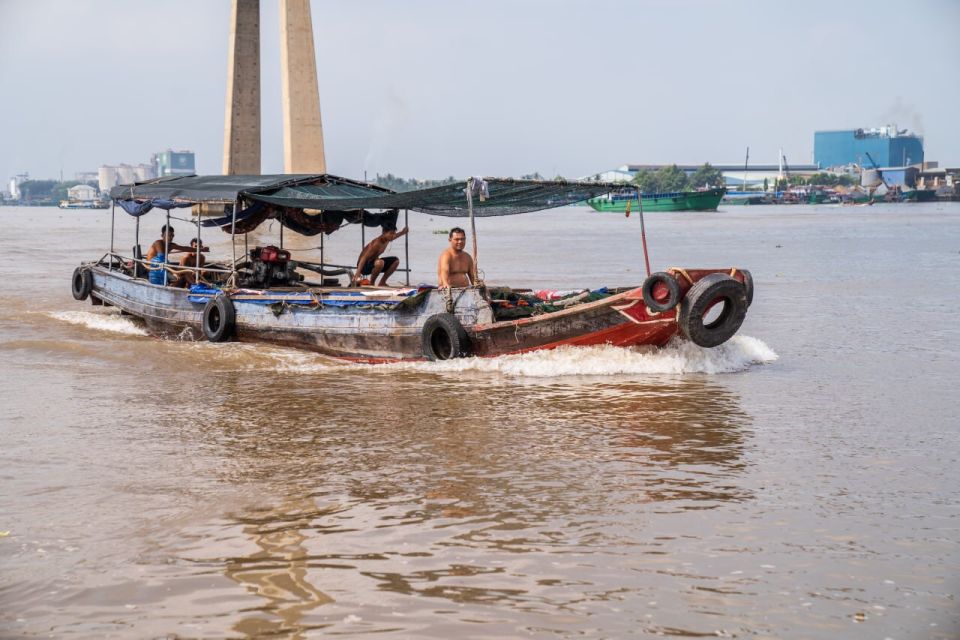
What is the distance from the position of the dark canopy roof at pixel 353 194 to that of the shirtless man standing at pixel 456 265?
1.60 ft

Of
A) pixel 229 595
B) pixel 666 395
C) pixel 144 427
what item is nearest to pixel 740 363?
pixel 666 395

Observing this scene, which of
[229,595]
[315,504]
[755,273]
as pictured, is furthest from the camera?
[755,273]

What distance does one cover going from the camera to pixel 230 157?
41.7 meters

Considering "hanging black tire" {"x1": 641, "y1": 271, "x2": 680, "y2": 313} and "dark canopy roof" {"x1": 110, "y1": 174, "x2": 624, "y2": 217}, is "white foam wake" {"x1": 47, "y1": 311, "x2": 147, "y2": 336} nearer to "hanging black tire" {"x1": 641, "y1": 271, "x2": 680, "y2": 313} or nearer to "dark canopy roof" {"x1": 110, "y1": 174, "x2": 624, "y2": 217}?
"dark canopy roof" {"x1": 110, "y1": 174, "x2": 624, "y2": 217}

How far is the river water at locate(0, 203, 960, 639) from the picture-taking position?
4.98 m

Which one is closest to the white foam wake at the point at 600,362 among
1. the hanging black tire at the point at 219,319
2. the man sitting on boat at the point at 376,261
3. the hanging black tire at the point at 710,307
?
the hanging black tire at the point at 710,307

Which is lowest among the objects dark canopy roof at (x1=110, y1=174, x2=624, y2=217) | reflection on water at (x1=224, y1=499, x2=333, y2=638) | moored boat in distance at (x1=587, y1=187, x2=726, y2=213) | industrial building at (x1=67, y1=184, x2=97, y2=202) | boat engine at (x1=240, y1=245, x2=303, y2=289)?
reflection on water at (x1=224, y1=499, x2=333, y2=638)

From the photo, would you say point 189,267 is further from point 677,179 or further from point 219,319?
point 677,179

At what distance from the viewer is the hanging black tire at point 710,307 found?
10500 mm

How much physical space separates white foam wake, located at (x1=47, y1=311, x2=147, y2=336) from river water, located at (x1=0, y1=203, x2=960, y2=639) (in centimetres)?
214

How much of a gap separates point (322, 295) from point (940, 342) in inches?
317

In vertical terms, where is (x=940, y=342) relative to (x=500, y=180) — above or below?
below

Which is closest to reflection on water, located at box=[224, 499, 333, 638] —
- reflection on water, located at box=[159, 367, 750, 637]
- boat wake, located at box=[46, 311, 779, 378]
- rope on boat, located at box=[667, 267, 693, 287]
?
reflection on water, located at box=[159, 367, 750, 637]

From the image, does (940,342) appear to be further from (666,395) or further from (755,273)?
(755,273)
